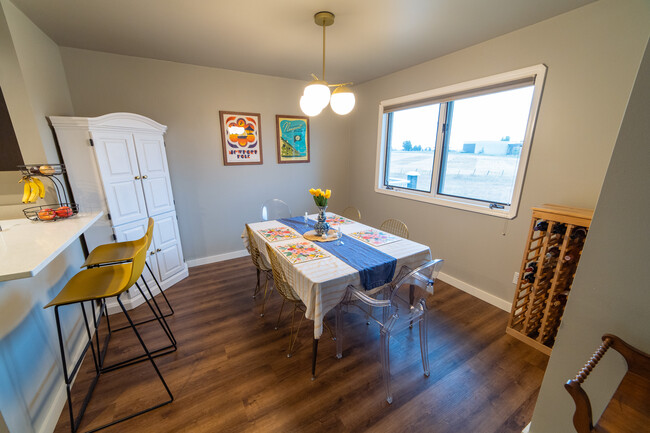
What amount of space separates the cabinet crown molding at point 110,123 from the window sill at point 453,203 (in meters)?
2.93

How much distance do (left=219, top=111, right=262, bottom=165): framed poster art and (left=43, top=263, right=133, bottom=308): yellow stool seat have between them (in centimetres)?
200

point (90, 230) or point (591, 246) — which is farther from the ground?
point (591, 246)

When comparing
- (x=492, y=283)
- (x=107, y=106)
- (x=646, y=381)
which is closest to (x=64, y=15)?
(x=107, y=106)

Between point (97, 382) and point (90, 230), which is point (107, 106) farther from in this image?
point (97, 382)

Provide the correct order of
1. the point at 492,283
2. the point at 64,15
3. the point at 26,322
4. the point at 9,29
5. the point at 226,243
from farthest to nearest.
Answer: the point at 226,243 → the point at 492,283 → the point at 64,15 → the point at 9,29 → the point at 26,322

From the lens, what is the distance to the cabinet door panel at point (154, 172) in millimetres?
2418

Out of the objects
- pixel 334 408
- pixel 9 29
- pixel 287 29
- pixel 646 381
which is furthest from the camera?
pixel 287 29

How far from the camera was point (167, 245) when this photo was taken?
2.77m

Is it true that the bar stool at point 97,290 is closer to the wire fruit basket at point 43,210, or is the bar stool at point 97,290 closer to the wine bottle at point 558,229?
the wire fruit basket at point 43,210

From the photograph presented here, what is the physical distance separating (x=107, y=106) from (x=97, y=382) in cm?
258

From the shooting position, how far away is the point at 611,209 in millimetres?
979

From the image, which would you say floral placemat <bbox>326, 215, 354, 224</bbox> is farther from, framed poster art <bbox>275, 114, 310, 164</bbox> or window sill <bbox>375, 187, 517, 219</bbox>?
framed poster art <bbox>275, 114, 310, 164</bbox>

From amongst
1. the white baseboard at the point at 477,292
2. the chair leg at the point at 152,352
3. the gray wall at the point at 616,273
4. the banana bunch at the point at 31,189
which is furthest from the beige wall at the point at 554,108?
the banana bunch at the point at 31,189

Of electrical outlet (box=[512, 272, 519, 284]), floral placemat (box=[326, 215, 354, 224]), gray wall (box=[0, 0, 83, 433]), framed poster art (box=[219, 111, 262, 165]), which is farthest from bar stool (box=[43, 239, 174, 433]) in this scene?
electrical outlet (box=[512, 272, 519, 284])
